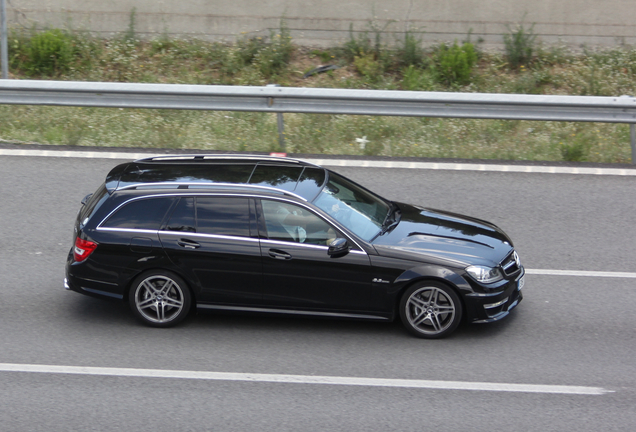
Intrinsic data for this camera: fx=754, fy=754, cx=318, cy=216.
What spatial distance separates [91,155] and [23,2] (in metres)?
8.52

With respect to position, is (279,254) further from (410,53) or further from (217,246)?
(410,53)

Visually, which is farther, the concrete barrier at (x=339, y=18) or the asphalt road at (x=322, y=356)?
the concrete barrier at (x=339, y=18)

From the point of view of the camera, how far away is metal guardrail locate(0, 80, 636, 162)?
38.2ft

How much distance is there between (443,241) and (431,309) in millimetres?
705

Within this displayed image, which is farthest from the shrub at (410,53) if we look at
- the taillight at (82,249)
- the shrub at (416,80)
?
the taillight at (82,249)

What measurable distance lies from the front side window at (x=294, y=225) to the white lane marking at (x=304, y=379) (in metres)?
1.33

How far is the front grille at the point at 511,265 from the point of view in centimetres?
721

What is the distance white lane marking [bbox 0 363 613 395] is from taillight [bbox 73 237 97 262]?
3.71 feet

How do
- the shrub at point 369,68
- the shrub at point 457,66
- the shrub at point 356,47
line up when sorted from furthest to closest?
the shrub at point 356,47 → the shrub at point 369,68 → the shrub at point 457,66

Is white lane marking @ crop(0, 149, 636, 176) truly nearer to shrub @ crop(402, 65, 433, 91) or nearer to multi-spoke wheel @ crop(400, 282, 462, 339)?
multi-spoke wheel @ crop(400, 282, 462, 339)

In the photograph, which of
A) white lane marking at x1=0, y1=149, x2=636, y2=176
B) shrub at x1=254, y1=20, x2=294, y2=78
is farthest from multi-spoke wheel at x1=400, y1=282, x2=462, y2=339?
shrub at x1=254, y1=20, x2=294, y2=78

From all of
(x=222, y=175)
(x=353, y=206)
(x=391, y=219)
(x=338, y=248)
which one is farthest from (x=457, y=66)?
(x=338, y=248)

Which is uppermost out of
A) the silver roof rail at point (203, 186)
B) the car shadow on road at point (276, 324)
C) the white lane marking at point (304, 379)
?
the silver roof rail at point (203, 186)

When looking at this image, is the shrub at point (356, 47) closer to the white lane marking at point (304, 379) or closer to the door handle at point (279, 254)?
the door handle at point (279, 254)
